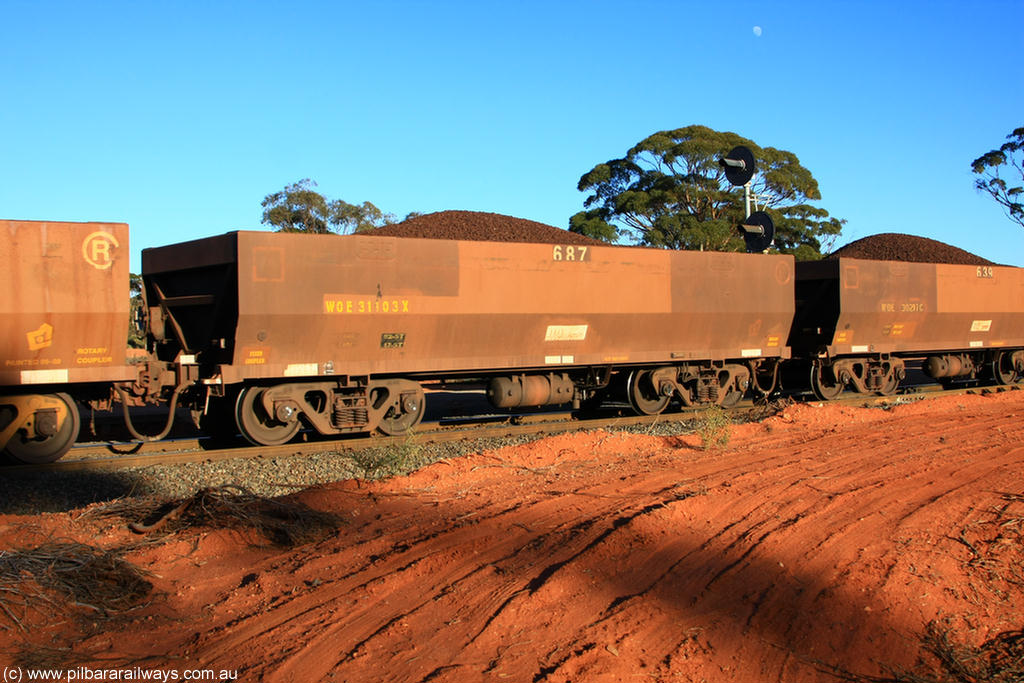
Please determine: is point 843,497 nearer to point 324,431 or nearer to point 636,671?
point 636,671

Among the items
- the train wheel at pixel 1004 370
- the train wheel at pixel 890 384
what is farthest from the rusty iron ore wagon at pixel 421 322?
the train wheel at pixel 1004 370

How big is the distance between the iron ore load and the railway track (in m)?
0.37

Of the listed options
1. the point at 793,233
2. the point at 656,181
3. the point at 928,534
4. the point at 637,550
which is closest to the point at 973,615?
the point at 928,534

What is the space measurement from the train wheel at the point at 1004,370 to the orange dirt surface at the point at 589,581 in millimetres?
15531

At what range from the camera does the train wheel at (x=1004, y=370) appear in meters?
21.3

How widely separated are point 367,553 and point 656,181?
3853 cm

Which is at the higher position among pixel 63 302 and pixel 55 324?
pixel 63 302

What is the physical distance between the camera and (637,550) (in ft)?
17.9

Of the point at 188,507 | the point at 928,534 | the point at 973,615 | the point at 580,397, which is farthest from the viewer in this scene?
the point at 580,397

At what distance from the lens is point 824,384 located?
18094 millimetres

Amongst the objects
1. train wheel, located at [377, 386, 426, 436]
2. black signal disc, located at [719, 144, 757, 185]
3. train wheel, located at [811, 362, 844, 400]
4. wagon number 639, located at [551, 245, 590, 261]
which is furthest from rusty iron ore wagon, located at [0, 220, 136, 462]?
train wheel, located at [811, 362, 844, 400]

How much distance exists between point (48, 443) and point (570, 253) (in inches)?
316

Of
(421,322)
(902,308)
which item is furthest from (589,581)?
(902,308)

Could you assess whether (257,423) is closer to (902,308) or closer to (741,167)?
(741,167)
